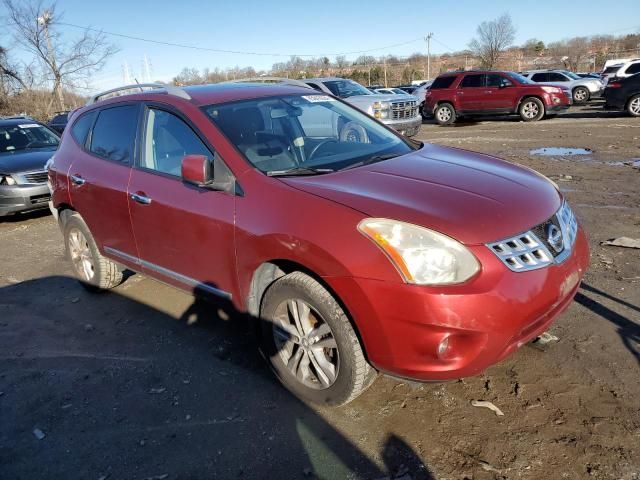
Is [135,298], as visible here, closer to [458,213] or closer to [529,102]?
[458,213]

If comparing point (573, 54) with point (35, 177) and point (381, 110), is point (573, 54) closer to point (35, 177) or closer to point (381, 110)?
point (381, 110)

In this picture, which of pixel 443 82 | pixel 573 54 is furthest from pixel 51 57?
pixel 573 54

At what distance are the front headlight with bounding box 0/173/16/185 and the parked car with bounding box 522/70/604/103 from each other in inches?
818

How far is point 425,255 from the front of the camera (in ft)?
7.76

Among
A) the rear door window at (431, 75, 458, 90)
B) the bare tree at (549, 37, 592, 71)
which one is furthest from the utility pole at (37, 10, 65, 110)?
the bare tree at (549, 37, 592, 71)

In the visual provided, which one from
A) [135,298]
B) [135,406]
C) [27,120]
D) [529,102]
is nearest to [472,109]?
[529,102]

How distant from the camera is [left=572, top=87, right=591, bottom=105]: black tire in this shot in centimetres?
2288

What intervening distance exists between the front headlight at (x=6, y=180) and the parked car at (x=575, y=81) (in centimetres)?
2078

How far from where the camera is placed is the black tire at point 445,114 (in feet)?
62.5

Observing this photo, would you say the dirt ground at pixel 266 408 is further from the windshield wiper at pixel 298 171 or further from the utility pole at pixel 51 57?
the utility pole at pixel 51 57

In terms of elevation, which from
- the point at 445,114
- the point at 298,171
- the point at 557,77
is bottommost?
the point at 445,114

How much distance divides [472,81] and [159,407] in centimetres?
1790

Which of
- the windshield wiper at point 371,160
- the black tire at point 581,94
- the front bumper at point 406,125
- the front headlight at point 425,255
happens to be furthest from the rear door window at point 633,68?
the front headlight at point 425,255

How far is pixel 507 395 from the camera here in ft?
9.50
